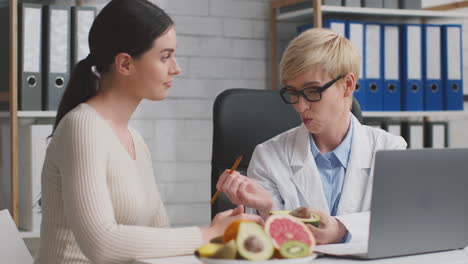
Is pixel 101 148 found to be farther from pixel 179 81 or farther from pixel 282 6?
pixel 282 6

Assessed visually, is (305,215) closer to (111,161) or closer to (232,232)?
(232,232)

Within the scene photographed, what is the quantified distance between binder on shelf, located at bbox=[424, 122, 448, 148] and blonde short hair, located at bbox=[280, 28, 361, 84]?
4.82 ft

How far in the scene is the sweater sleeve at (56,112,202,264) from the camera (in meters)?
1.38

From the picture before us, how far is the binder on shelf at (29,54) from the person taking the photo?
103 inches

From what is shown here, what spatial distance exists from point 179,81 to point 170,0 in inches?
14.3

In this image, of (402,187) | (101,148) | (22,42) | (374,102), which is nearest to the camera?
(402,187)

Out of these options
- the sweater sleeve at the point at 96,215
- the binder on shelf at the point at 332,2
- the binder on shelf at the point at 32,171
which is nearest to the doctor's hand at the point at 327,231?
the sweater sleeve at the point at 96,215

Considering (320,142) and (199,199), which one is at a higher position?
(320,142)

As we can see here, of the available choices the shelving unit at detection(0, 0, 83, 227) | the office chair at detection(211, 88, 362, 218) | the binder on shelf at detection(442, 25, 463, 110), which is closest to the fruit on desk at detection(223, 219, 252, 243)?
the office chair at detection(211, 88, 362, 218)

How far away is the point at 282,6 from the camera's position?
3.36 meters

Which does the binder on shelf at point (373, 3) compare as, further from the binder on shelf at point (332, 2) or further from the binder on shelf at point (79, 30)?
the binder on shelf at point (79, 30)

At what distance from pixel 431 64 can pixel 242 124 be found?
4.67ft

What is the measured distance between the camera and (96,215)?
4.64ft

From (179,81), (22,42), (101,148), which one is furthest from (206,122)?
(101,148)
